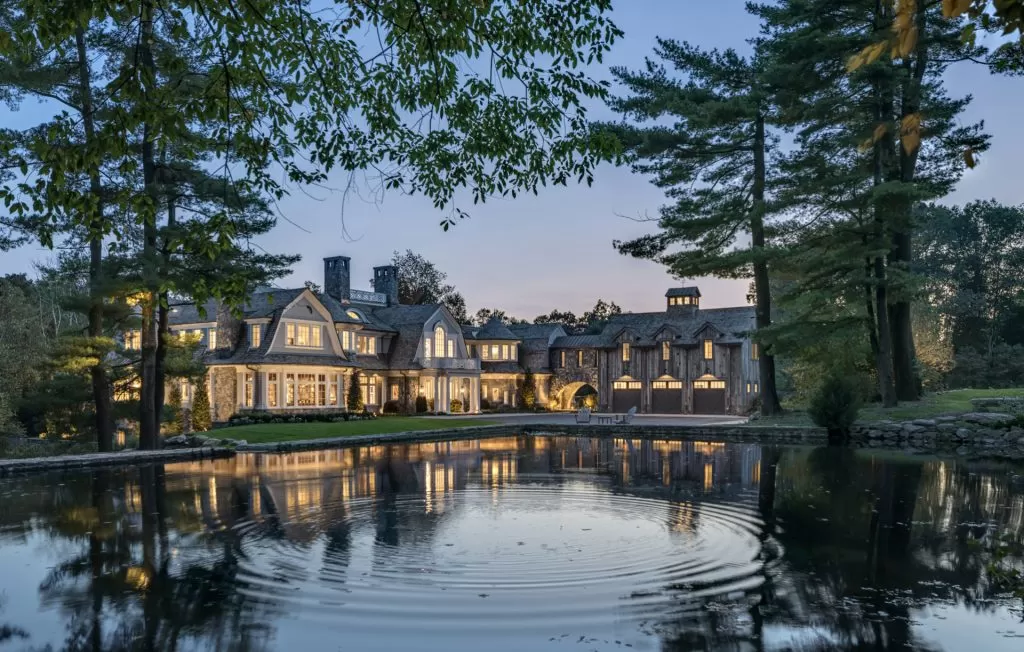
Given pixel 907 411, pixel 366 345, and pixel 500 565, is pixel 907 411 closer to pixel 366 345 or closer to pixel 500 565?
pixel 500 565

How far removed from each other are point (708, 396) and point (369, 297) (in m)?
21.9

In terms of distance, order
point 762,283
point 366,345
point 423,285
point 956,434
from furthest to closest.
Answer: point 423,285, point 366,345, point 762,283, point 956,434

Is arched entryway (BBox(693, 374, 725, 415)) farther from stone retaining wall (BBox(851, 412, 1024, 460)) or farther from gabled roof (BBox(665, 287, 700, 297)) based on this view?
stone retaining wall (BBox(851, 412, 1024, 460))

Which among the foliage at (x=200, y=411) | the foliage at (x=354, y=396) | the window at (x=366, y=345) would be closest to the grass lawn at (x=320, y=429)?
the foliage at (x=200, y=411)

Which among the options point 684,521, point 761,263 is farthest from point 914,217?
point 684,521

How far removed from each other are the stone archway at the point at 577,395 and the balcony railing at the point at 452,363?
25.1 ft

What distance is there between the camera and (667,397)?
4812cm

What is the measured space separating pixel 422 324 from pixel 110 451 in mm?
24233

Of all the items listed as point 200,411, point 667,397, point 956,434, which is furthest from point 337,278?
point 956,434

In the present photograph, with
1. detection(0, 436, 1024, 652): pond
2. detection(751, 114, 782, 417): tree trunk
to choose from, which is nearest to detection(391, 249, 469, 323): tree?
detection(751, 114, 782, 417): tree trunk

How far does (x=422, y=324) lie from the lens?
4475cm

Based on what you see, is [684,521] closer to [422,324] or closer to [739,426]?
[739,426]

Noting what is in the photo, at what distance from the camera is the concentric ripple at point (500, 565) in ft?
23.0

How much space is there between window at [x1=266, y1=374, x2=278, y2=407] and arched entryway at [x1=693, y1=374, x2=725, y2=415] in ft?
80.7
